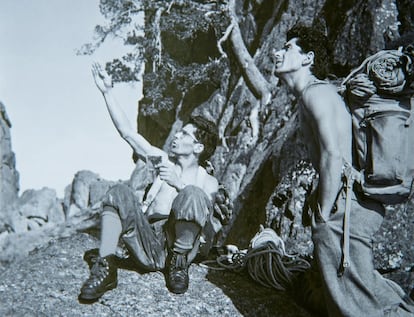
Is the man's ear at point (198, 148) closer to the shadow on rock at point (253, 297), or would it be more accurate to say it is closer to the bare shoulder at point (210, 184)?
the bare shoulder at point (210, 184)

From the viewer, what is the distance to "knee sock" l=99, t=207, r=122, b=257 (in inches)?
152

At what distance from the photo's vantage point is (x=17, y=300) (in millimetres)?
3959

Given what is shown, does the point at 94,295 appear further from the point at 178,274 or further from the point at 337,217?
the point at 337,217

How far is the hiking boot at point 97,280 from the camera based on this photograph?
3.76 metres

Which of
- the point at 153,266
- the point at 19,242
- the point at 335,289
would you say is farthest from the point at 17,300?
the point at 19,242

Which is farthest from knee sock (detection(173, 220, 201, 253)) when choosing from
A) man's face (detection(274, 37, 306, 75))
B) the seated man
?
man's face (detection(274, 37, 306, 75))

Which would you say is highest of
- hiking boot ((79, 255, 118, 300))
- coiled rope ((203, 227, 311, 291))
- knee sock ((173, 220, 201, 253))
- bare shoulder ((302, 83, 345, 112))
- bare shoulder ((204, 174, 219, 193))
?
bare shoulder ((302, 83, 345, 112))

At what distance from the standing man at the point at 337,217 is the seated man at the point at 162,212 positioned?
3.24 ft

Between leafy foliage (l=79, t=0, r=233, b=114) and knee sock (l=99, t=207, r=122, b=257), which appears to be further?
leafy foliage (l=79, t=0, r=233, b=114)

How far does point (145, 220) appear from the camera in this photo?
13.6ft

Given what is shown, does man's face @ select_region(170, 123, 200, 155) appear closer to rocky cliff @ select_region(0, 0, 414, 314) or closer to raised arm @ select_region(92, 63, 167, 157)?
raised arm @ select_region(92, 63, 167, 157)

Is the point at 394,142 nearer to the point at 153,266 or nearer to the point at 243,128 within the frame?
the point at 153,266

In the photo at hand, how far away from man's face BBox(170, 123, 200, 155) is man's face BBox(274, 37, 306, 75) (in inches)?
44.1

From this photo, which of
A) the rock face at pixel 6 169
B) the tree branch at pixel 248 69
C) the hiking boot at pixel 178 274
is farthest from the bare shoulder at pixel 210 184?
the rock face at pixel 6 169
